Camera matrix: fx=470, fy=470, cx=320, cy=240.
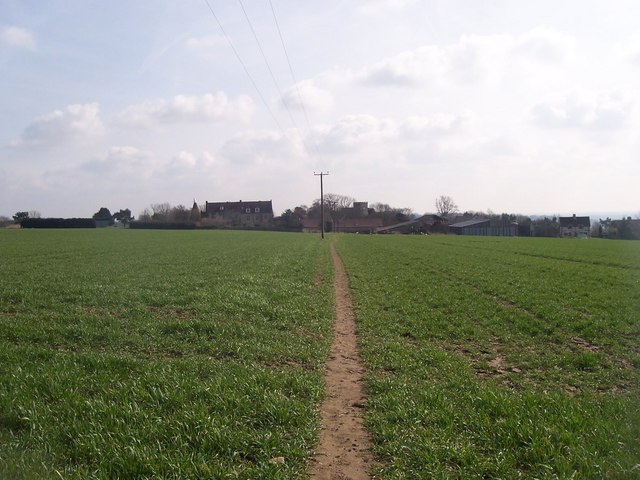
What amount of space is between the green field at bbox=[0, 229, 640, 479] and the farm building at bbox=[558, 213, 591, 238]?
137m

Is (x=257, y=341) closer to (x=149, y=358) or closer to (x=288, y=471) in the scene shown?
(x=149, y=358)

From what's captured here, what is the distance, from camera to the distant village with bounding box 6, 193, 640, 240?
376ft

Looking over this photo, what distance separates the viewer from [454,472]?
427 cm

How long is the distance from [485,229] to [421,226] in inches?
814

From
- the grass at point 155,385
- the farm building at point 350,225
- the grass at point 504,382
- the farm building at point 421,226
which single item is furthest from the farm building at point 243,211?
the grass at point 155,385

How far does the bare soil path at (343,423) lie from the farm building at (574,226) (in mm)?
142108

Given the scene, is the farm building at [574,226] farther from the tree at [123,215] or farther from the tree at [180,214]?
the tree at [123,215]

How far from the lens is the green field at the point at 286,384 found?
4395mm

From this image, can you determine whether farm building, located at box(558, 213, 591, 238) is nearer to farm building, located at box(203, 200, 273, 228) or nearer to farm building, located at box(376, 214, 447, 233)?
farm building, located at box(376, 214, 447, 233)

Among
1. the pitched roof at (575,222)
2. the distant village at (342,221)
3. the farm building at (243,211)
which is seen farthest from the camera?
the farm building at (243,211)

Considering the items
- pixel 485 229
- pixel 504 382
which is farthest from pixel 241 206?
pixel 504 382

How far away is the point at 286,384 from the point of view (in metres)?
6.65

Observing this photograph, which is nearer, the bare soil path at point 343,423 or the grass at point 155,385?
the grass at point 155,385

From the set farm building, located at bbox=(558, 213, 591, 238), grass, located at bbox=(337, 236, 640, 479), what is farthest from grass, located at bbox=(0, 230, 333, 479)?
farm building, located at bbox=(558, 213, 591, 238)
